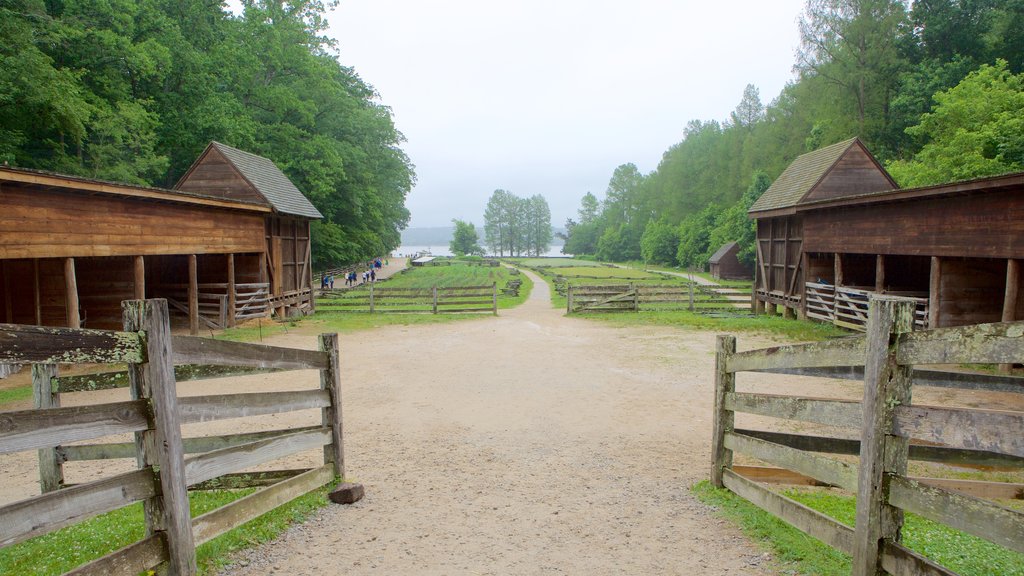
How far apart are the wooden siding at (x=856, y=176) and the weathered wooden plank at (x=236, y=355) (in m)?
23.7

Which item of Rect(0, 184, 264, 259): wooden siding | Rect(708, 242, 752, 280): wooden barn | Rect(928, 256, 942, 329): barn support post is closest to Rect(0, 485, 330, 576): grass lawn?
Rect(0, 184, 264, 259): wooden siding

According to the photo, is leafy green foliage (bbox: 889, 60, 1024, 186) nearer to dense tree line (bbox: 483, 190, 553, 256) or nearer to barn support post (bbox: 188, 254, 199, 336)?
barn support post (bbox: 188, 254, 199, 336)

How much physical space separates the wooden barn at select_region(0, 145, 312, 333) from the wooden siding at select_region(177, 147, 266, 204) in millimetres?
133

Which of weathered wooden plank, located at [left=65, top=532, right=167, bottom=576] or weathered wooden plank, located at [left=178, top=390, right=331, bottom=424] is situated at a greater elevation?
weathered wooden plank, located at [left=178, top=390, right=331, bottom=424]

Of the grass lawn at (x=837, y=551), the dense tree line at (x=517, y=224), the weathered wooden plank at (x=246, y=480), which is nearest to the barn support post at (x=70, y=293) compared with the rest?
the weathered wooden plank at (x=246, y=480)

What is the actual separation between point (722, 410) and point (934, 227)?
13.4 metres

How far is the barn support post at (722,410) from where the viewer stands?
5707 millimetres

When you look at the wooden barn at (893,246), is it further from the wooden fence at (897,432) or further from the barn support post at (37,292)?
the barn support post at (37,292)

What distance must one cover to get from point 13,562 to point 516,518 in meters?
3.87

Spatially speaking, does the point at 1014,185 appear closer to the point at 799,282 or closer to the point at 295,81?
the point at 799,282

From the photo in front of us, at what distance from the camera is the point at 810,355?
418 centimetres

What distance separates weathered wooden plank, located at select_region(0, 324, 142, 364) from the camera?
2852 millimetres

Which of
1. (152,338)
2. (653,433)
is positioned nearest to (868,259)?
(653,433)

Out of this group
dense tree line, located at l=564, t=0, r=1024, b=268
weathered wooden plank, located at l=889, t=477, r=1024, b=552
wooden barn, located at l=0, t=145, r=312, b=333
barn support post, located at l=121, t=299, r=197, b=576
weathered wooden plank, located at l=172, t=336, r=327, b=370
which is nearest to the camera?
weathered wooden plank, located at l=889, t=477, r=1024, b=552
